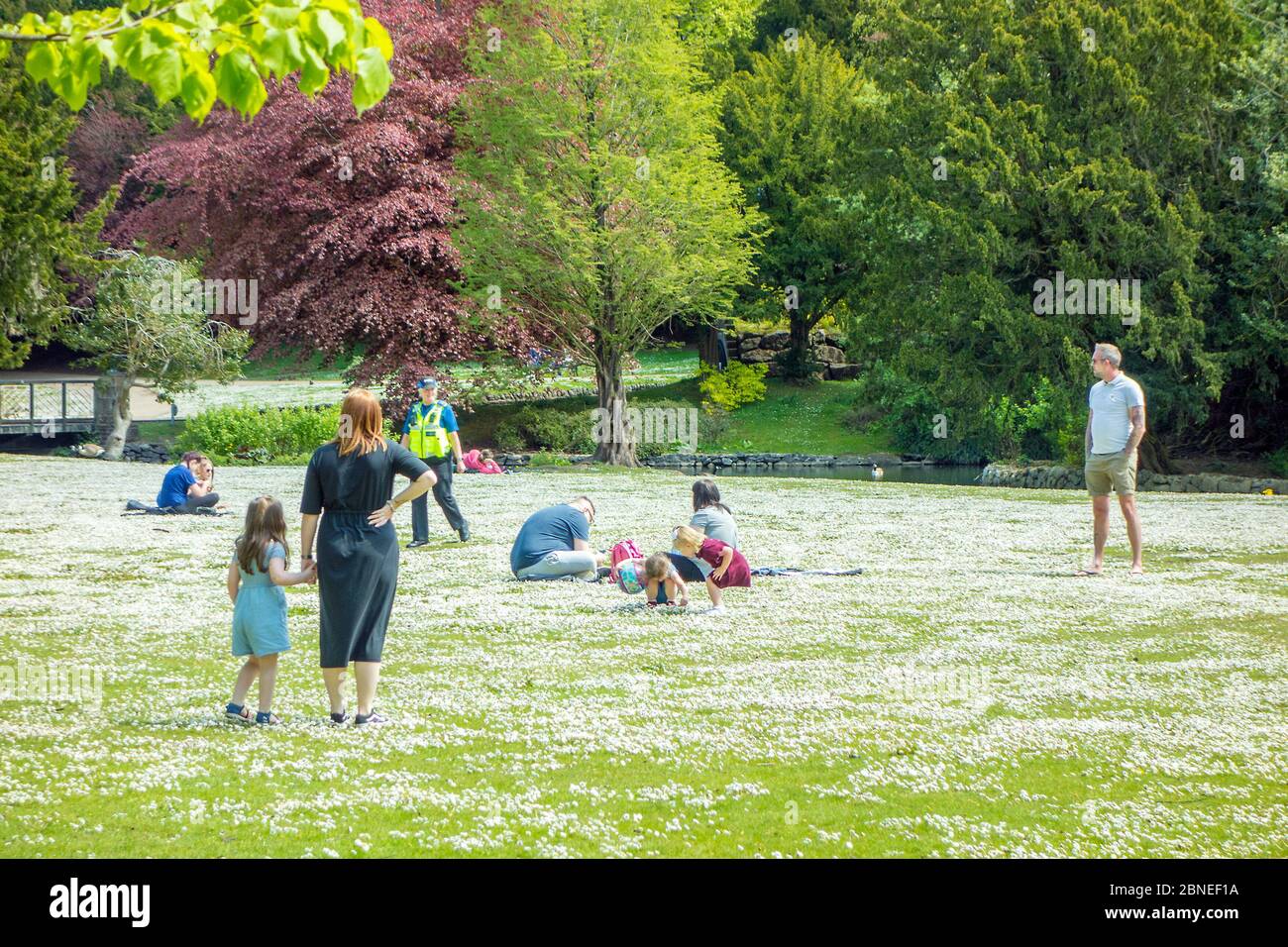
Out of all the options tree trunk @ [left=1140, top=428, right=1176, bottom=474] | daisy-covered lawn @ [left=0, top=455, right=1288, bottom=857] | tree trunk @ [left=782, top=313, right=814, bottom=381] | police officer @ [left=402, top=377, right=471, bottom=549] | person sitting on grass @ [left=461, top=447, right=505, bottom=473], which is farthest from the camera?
tree trunk @ [left=782, top=313, right=814, bottom=381]

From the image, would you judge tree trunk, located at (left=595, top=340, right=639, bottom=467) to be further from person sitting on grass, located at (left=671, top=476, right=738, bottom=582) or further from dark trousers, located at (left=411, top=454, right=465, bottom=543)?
person sitting on grass, located at (left=671, top=476, right=738, bottom=582)

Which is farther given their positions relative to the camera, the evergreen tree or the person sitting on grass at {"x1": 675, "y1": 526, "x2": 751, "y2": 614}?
the evergreen tree

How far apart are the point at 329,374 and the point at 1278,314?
144 feet

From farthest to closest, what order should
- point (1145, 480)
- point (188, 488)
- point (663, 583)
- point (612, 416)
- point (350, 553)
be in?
point (612, 416)
point (1145, 480)
point (188, 488)
point (663, 583)
point (350, 553)

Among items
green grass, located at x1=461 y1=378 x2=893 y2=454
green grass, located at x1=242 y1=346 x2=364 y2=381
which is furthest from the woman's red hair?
green grass, located at x1=242 y1=346 x2=364 y2=381

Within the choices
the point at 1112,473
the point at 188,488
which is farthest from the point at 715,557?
the point at 188,488

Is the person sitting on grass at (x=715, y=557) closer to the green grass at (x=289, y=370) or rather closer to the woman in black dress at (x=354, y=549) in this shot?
the woman in black dress at (x=354, y=549)

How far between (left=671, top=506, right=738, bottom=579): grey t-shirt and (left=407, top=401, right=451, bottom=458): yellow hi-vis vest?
4.90m

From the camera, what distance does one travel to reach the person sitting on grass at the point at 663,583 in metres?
13.3

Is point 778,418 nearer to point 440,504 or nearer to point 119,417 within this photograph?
point 119,417

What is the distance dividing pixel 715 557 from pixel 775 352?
4493 centimetres

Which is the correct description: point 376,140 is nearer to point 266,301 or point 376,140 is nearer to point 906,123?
point 266,301

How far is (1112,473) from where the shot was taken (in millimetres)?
16000

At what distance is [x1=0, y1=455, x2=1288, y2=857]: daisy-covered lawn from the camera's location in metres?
6.54
